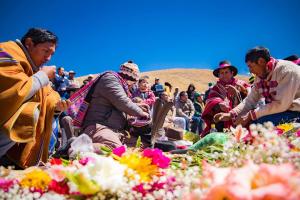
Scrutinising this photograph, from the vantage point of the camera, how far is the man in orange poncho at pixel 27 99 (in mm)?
2965

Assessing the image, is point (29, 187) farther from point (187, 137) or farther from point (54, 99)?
point (187, 137)

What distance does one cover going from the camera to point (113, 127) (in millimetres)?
4234

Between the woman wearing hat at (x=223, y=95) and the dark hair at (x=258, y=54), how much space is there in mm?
1143

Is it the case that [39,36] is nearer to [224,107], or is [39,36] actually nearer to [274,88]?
[274,88]

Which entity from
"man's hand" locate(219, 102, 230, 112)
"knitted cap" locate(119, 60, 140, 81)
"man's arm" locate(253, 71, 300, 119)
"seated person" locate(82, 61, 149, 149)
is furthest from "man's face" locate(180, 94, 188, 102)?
"man's arm" locate(253, 71, 300, 119)

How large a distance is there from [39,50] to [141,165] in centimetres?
242

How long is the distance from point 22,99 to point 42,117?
16.9 inches

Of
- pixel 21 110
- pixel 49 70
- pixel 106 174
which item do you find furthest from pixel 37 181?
pixel 49 70

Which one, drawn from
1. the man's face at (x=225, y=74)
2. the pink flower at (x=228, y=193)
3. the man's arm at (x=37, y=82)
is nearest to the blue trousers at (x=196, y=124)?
the man's face at (x=225, y=74)

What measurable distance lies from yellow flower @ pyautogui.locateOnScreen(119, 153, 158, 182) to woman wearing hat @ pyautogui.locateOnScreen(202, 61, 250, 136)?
373cm

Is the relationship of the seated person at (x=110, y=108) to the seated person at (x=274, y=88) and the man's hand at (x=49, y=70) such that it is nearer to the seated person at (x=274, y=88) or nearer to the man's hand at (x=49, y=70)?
the man's hand at (x=49, y=70)

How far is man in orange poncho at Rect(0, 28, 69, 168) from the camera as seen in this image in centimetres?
296

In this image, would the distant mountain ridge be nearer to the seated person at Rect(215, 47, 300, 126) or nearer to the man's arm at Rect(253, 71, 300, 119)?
the seated person at Rect(215, 47, 300, 126)

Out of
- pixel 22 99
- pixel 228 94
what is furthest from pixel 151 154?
pixel 228 94
